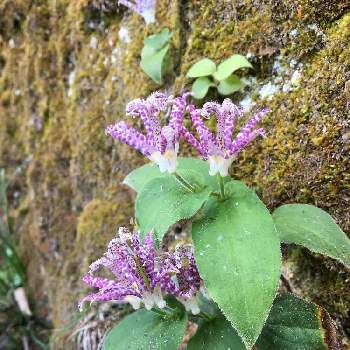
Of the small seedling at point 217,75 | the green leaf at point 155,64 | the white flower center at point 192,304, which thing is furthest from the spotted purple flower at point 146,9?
the white flower center at point 192,304

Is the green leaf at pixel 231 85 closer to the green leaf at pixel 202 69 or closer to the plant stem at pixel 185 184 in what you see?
the green leaf at pixel 202 69

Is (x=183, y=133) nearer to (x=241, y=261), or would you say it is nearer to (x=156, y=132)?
(x=156, y=132)

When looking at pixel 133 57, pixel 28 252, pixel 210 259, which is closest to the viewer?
pixel 210 259

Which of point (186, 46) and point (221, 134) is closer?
point (221, 134)

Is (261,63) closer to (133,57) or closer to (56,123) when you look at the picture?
(133,57)

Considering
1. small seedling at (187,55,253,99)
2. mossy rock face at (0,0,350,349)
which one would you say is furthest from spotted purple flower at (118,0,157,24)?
small seedling at (187,55,253,99)

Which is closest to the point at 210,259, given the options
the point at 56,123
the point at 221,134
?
the point at 221,134
